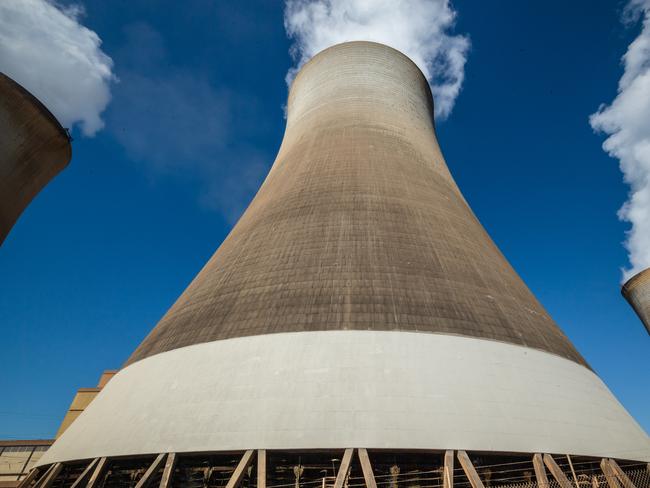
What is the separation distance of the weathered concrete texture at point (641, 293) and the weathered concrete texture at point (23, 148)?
72.8ft

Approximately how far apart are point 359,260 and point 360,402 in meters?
3.13

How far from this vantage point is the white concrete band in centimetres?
606

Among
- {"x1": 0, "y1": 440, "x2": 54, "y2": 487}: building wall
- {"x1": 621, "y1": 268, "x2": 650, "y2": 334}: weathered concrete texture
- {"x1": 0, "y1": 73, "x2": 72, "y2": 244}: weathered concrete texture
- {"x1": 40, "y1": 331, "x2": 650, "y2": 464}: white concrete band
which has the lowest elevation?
{"x1": 40, "y1": 331, "x2": 650, "y2": 464}: white concrete band

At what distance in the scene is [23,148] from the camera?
23.2 ft

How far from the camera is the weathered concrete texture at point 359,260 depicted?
777cm

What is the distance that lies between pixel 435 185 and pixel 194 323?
747cm

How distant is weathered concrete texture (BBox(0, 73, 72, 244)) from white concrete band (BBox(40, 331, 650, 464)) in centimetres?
414

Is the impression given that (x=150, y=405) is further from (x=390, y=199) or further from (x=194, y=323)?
(x=390, y=199)

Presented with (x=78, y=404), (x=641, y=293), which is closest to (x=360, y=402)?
(x=78, y=404)

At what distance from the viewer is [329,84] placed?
15500 mm

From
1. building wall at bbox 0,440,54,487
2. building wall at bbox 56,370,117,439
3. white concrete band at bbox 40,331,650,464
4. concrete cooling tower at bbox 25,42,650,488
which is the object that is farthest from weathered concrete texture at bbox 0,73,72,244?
building wall at bbox 0,440,54,487

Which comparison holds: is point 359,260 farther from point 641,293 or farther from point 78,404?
point 641,293

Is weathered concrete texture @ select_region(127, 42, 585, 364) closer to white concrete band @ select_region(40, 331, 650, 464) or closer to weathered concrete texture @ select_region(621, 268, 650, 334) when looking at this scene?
white concrete band @ select_region(40, 331, 650, 464)

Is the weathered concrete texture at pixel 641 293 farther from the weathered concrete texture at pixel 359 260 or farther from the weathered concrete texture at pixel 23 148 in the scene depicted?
the weathered concrete texture at pixel 23 148
